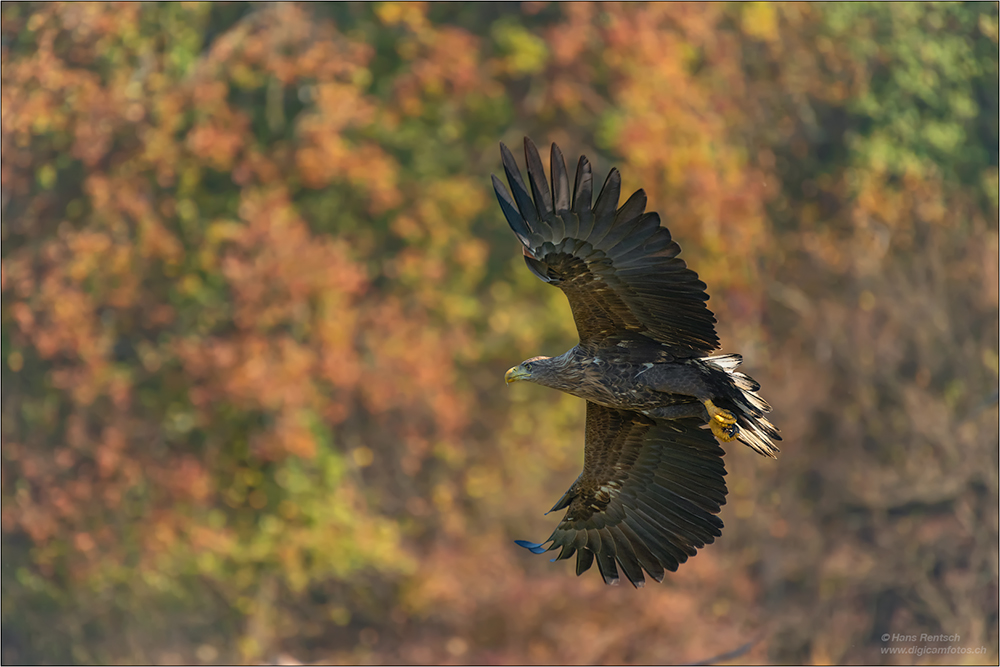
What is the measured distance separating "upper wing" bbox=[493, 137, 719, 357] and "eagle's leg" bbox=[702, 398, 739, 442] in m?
0.29

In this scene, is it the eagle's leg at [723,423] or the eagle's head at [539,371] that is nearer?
the eagle's leg at [723,423]

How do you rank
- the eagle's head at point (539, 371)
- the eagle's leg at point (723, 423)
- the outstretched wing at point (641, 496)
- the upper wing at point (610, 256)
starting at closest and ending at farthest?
the upper wing at point (610, 256), the eagle's leg at point (723, 423), the eagle's head at point (539, 371), the outstretched wing at point (641, 496)

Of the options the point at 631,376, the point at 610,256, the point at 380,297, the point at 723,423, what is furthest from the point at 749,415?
the point at 380,297

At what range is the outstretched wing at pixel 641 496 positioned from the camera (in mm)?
5395

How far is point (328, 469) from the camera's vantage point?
36.2 ft

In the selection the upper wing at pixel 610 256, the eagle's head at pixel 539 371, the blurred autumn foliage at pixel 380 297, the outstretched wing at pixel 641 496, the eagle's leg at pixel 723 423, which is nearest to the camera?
the upper wing at pixel 610 256

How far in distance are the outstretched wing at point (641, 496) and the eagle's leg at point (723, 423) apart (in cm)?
57

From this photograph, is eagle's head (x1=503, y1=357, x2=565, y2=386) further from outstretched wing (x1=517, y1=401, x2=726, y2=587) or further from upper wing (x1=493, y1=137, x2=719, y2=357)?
outstretched wing (x1=517, y1=401, x2=726, y2=587)

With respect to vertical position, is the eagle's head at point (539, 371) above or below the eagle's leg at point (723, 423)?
above

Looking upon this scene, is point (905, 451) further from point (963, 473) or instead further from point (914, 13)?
point (914, 13)

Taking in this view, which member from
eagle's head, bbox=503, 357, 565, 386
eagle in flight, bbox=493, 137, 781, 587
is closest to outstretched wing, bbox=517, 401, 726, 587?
eagle in flight, bbox=493, 137, 781, 587

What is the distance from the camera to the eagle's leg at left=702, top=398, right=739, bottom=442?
4738 millimetres

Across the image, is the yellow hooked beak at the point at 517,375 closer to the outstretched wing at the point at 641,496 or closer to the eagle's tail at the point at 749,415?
the outstretched wing at the point at 641,496

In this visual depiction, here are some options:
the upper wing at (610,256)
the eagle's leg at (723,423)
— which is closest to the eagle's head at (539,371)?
the upper wing at (610,256)
